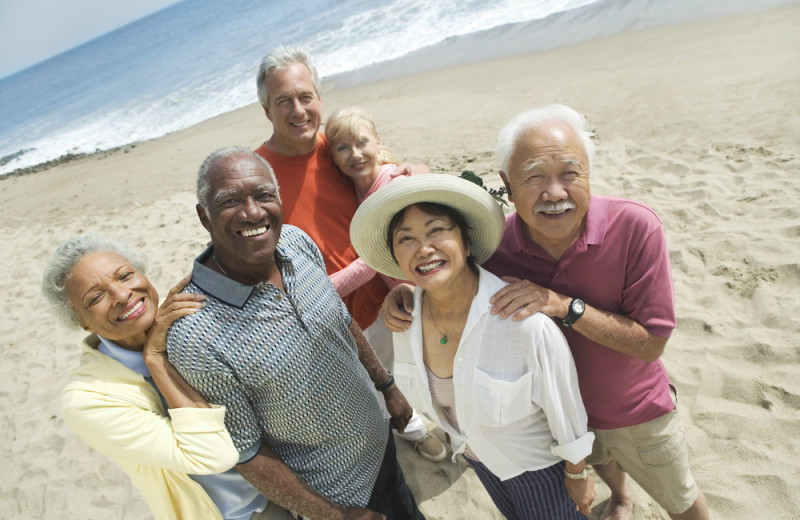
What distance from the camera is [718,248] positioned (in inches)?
176

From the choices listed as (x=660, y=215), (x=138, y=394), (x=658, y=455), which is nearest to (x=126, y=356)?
(x=138, y=394)

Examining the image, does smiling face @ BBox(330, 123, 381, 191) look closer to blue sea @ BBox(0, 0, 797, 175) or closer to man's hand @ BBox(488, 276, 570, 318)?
man's hand @ BBox(488, 276, 570, 318)

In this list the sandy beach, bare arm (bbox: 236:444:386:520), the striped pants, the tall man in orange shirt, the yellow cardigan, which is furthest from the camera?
the sandy beach

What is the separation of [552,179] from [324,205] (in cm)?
151

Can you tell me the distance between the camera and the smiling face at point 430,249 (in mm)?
1876

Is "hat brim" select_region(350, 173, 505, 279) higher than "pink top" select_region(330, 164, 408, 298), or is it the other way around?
"hat brim" select_region(350, 173, 505, 279)

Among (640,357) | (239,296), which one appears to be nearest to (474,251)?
Result: (640,357)

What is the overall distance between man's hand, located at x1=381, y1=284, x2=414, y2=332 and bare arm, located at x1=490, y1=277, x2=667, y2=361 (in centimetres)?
46

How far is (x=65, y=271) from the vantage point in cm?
188

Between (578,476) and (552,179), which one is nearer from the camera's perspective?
(552,179)

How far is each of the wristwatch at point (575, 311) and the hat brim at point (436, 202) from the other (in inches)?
16.1

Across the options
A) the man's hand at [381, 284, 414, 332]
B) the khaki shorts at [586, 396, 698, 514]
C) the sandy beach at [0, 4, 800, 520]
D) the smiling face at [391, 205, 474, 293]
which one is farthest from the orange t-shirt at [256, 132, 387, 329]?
the khaki shorts at [586, 396, 698, 514]

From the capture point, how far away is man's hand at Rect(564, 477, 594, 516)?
6.53ft

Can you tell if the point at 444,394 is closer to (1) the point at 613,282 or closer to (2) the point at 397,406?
(2) the point at 397,406
